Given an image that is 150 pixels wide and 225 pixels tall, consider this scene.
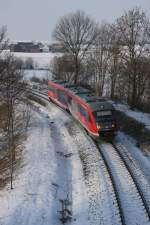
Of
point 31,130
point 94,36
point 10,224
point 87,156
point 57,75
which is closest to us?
point 10,224

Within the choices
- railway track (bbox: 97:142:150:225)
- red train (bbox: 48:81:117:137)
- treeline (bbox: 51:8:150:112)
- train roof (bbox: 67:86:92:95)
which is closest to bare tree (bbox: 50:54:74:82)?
treeline (bbox: 51:8:150:112)

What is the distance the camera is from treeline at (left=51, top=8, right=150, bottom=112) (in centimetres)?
3512

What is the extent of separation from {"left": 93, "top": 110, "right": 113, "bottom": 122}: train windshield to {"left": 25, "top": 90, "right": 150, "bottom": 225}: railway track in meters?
2.08

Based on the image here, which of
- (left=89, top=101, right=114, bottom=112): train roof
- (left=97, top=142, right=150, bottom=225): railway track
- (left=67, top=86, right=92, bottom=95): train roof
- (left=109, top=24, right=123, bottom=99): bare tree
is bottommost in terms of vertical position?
(left=97, top=142, right=150, bottom=225): railway track

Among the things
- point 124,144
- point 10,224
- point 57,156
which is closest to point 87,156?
point 57,156

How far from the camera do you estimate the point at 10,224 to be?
14055mm

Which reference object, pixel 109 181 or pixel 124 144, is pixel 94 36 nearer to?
pixel 124 144

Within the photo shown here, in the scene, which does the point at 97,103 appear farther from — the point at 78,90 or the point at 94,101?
the point at 78,90

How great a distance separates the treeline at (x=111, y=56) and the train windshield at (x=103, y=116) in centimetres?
1067

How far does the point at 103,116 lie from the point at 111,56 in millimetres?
23146

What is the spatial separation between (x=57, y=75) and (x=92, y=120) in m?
38.0

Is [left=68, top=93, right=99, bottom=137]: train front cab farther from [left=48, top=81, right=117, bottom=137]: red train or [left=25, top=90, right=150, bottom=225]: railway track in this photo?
[left=25, top=90, right=150, bottom=225]: railway track

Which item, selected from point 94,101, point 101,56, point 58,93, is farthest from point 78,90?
point 101,56

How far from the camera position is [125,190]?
1764 cm
